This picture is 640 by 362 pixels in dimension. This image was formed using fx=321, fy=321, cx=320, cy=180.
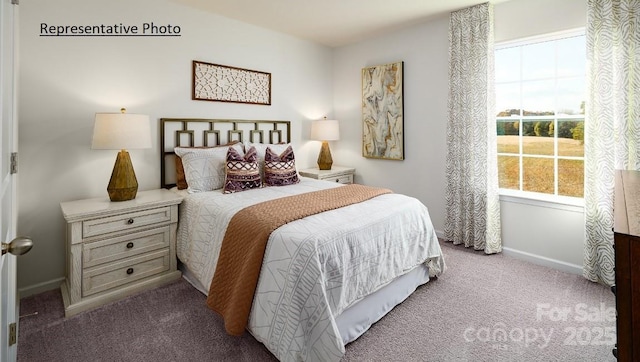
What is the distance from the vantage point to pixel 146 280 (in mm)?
2611

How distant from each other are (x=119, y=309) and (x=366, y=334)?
1.77 metres

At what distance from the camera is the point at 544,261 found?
3078 mm

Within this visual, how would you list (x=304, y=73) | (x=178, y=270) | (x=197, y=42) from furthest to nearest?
(x=304, y=73) → (x=197, y=42) → (x=178, y=270)

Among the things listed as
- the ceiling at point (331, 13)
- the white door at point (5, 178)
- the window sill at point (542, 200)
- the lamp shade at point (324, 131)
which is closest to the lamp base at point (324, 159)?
the lamp shade at point (324, 131)

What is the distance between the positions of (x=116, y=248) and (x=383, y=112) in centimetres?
330

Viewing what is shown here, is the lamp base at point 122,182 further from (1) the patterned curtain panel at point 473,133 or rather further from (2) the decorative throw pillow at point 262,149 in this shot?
(1) the patterned curtain panel at point 473,133

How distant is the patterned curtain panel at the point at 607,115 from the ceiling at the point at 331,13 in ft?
3.39

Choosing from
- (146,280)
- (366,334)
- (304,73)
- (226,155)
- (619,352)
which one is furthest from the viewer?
(304,73)

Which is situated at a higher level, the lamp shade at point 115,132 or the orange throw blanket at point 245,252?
the lamp shade at point 115,132

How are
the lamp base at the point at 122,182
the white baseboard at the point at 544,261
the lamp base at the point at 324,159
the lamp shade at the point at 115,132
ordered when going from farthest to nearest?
the lamp base at the point at 324,159 → the white baseboard at the point at 544,261 → the lamp base at the point at 122,182 → the lamp shade at the point at 115,132

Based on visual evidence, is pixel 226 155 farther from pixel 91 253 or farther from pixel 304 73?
pixel 304 73

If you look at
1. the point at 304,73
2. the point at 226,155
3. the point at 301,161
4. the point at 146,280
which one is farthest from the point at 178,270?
the point at 304,73

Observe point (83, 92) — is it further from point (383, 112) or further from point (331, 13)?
point (383, 112)

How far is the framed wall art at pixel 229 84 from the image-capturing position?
11.2ft
